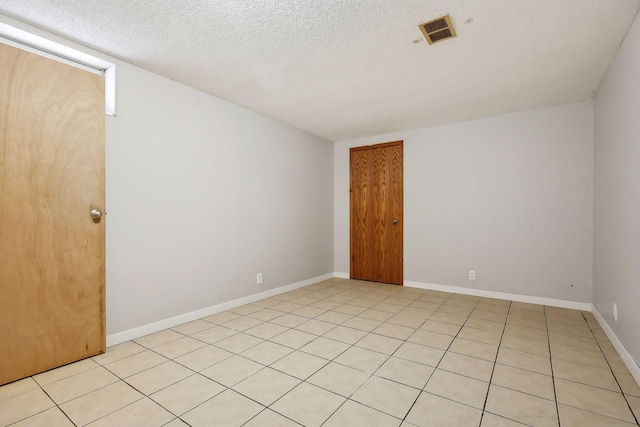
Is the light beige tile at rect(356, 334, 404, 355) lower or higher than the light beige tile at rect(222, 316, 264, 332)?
higher

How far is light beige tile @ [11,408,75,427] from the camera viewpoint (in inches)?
60.8

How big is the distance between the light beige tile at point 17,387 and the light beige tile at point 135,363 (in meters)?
0.40

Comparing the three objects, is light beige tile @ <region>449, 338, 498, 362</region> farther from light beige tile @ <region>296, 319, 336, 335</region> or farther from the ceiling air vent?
the ceiling air vent

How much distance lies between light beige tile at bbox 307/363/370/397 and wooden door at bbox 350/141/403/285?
2.88 m

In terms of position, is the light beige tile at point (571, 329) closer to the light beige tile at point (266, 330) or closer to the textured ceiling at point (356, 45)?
the textured ceiling at point (356, 45)

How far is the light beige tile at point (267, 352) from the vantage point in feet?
7.45

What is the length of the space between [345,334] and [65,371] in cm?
212

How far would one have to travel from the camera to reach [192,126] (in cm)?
318

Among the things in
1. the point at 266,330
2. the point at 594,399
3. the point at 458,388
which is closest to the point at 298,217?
the point at 266,330

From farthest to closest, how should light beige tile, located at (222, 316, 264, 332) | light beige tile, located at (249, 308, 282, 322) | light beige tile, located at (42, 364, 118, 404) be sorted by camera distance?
light beige tile, located at (249, 308, 282, 322)
light beige tile, located at (222, 316, 264, 332)
light beige tile, located at (42, 364, 118, 404)

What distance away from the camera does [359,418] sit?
159 cm

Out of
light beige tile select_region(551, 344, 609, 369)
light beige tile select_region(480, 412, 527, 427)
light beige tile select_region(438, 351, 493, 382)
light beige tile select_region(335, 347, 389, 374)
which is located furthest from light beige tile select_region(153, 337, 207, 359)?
light beige tile select_region(551, 344, 609, 369)

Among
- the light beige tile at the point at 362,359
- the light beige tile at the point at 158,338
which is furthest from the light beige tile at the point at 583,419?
the light beige tile at the point at 158,338

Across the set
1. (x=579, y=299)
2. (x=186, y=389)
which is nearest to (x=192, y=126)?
(x=186, y=389)
